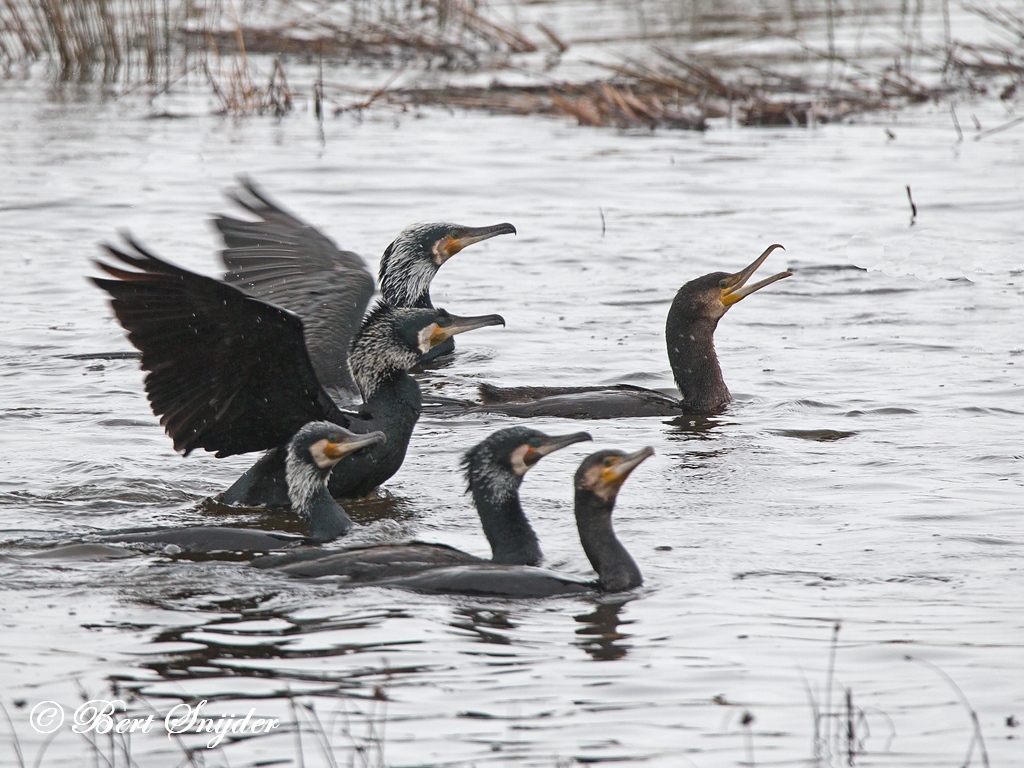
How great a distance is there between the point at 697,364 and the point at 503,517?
296cm

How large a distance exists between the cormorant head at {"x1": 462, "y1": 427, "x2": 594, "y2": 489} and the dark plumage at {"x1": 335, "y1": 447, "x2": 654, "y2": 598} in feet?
0.87

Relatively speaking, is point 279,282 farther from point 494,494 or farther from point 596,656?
point 596,656

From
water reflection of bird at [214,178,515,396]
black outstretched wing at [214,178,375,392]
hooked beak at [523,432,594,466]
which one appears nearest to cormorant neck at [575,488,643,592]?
hooked beak at [523,432,594,466]

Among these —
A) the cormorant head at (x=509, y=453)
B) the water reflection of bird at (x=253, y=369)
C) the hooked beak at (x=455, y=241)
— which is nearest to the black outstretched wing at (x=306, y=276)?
the hooked beak at (x=455, y=241)

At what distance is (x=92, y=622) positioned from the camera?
513 centimetres

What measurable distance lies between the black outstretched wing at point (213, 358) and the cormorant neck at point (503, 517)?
1023 millimetres

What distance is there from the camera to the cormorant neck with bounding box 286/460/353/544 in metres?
6.14

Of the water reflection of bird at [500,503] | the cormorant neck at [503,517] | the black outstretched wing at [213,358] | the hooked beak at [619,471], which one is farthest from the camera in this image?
the black outstretched wing at [213,358]

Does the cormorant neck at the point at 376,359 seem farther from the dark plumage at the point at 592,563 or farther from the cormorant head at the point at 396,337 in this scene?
the dark plumage at the point at 592,563

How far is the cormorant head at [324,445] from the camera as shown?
20.1 ft

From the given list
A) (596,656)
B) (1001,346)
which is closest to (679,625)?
(596,656)

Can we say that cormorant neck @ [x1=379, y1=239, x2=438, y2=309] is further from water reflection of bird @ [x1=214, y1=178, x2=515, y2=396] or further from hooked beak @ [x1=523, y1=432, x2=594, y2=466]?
hooked beak @ [x1=523, y1=432, x2=594, y2=466]

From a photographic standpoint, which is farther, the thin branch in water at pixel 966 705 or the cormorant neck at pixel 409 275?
the cormorant neck at pixel 409 275

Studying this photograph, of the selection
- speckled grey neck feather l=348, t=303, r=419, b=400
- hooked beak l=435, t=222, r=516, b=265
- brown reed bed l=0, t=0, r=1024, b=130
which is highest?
brown reed bed l=0, t=0, r=1024, b=130
